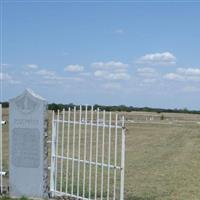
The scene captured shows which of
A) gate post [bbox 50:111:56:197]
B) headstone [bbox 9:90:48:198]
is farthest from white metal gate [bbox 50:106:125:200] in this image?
headstone [bbox 9:90:48:198]

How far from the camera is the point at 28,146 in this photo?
13.2m

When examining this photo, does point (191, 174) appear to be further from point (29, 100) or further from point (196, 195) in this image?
point (29, 100)

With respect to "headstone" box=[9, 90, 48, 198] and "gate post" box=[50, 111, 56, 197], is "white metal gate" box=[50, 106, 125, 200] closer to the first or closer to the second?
"gate post" box=[50, 111, 56, 197]

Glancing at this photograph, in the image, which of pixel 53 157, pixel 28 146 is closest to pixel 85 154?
pixel 53 157

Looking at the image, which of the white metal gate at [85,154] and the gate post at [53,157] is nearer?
the white metal gate at [85,154]

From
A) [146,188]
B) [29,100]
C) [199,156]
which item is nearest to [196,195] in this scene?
[146,188]

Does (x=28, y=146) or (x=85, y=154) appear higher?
(x=28, y=146)

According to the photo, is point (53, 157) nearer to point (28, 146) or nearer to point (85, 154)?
point (28, 146)

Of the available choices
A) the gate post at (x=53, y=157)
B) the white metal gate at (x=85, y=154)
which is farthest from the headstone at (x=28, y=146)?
the white metal gate at (x=85, y=154)

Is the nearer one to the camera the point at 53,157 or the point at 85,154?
the point at 85,154

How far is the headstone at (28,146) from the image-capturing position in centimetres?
1302

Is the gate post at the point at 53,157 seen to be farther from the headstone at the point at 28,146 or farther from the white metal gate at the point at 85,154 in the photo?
the headstone at the point at 28,146

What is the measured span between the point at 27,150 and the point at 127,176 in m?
5.98

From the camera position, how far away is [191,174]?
64.0 feet
